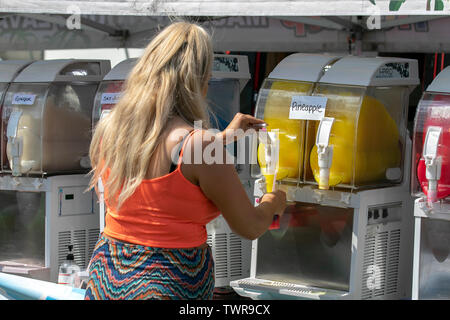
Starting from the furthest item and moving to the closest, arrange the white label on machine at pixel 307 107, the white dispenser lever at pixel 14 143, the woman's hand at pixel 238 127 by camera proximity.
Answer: the white dispenser lever at pixel 14 143 < the white label on machine at pixel 307 107 < the woman's hand at pixel 238 127

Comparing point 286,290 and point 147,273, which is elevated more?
point 147,273

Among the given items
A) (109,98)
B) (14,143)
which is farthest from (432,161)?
A: (14,143)

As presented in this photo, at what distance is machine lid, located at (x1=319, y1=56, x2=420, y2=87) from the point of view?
401cm

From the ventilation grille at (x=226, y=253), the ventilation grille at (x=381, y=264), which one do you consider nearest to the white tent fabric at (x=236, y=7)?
the ventilation grille at (x=381, y=264)

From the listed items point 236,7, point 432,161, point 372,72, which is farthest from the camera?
point 236,7

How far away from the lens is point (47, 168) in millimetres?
5082

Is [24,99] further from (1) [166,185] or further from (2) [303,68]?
(1) [166,185]

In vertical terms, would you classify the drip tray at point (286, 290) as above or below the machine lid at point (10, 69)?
below

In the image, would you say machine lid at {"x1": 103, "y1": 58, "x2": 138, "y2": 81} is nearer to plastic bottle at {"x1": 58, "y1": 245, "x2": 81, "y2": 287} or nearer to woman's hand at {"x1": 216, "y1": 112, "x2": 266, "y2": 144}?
plastic bottle at {"x1": 58, "y1": 245, "x2": 81, "y2": 287}

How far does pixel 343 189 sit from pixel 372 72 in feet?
2.15

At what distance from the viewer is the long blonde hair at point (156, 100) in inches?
85.0

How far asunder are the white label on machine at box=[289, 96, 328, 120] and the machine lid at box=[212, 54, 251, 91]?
75 centimetres

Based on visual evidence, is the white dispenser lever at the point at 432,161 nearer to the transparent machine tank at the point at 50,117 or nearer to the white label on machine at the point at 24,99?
the transparent machine tank at the point at 50,117
